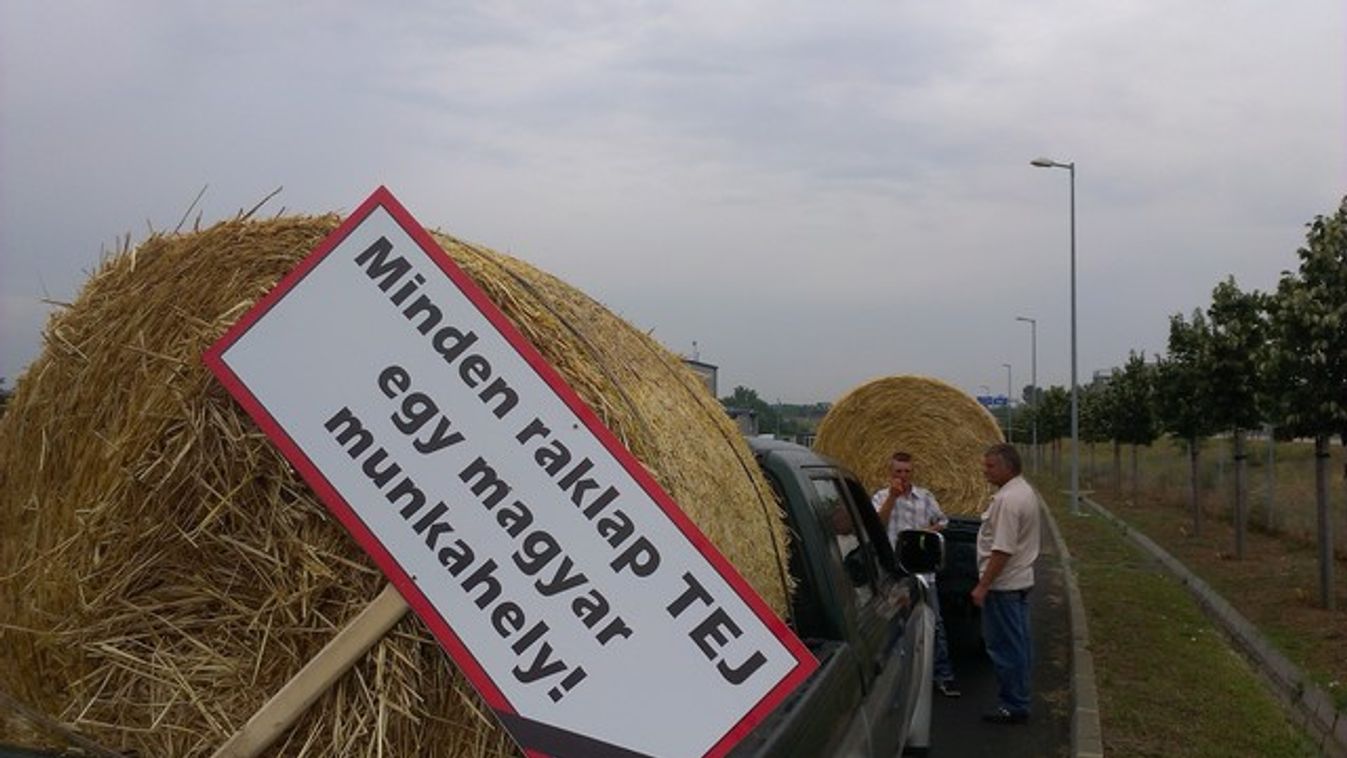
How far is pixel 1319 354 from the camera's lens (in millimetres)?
10297

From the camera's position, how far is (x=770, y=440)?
3998 millimetres

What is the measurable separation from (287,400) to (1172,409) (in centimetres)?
2003

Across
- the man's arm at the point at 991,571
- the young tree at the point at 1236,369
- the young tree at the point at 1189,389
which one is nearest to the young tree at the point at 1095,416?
the young tree at the point at 1189,389

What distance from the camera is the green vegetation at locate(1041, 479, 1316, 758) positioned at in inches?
255

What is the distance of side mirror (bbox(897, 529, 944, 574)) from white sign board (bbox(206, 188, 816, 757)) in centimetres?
330

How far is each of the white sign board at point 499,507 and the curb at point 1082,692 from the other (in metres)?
5.00

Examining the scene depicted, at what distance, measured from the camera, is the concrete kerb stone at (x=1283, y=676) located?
691 centimetres

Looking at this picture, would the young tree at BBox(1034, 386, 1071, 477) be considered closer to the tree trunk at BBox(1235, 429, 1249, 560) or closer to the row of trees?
the row of trees

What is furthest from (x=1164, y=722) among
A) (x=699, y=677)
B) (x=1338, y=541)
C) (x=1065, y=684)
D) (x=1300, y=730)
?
(x=1338, y=541)

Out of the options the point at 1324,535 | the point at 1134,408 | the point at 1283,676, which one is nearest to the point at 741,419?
the point at 1283,676

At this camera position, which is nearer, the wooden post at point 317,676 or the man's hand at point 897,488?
the wooden post at point 317,676

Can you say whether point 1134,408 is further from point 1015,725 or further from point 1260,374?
point 1015,725

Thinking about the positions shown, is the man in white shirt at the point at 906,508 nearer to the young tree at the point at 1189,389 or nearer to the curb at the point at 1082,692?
the curb at the point at 1082,692

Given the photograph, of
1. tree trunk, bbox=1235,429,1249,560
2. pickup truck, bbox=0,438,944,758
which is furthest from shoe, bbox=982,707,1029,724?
tree trunk, bbox=1235,429,1249,560
